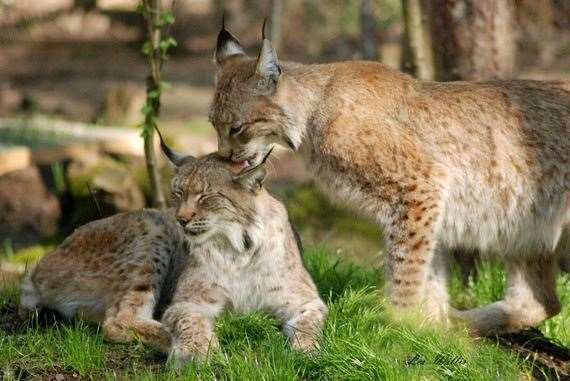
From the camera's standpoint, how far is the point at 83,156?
9.41 meters

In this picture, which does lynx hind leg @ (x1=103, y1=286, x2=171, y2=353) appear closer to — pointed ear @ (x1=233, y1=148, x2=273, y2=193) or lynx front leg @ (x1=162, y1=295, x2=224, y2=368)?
lynx front leg @ (x1=162, y1=295, x2=224, y2=368)

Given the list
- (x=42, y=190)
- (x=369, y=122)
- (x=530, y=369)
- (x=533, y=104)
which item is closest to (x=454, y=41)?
(x=533, y=104)

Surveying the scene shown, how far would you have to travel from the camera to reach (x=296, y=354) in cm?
486

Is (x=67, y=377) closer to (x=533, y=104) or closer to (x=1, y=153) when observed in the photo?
(x=533, y=104)

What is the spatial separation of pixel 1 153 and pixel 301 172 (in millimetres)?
3002

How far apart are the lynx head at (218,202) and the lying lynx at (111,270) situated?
30 cm

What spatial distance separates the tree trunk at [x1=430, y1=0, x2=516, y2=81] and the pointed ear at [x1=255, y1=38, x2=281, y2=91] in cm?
186

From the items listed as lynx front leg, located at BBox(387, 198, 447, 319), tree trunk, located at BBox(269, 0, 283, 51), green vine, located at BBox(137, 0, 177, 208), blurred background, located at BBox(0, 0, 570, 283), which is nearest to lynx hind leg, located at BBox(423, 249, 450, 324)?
lynx front leg, located at BBox(387, 198, 447, 319)

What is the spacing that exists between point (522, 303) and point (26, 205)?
5.23 metres

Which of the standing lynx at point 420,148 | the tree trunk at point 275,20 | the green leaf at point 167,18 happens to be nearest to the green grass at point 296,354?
the standing lynx at point 420,148

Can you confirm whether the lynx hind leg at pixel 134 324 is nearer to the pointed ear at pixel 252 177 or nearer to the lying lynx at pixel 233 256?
the lying lynx at pixel 233 256

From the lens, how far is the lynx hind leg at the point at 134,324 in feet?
16.8

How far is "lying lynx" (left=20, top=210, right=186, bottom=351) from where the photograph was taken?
17.6 feet

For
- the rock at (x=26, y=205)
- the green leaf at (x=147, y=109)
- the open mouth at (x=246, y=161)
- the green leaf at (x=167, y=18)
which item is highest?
the green leaf at (x=167, y=18)
